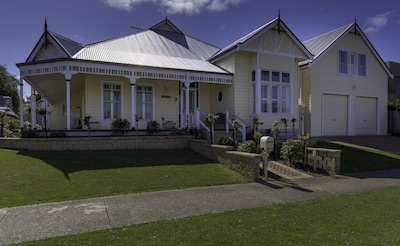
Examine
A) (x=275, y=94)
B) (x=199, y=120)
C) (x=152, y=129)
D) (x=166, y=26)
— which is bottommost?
(x=152, y=129)

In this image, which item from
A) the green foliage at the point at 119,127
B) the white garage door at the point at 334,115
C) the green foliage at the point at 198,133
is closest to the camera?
the green foliage at the point at 119,127

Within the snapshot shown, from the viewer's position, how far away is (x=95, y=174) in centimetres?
816

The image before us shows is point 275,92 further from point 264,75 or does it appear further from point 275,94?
point 264,75

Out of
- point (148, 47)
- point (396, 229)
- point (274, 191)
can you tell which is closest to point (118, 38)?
point (148, 47)

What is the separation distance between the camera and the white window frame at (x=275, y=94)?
606 inches

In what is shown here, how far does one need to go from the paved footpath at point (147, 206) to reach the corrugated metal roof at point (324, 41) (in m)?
12.2

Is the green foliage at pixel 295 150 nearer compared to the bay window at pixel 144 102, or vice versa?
the green foliage at pixel 295 150

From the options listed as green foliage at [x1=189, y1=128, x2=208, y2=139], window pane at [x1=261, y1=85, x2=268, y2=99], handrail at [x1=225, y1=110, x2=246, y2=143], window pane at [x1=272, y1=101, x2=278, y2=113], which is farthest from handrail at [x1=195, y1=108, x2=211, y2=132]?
window pane at [x1=272, y1=101, x2=278, y2=113]

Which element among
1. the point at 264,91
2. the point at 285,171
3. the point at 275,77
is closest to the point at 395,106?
the point at 275,77

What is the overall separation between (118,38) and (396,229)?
17088mm

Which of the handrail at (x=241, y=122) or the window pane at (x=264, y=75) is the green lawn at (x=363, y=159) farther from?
the window pane at (x=264, y=75)

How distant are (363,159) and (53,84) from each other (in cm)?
1582

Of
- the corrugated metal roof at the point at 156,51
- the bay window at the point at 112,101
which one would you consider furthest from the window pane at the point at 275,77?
the bay window at the point at 112,101

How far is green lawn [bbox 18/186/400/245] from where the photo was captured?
4113 mm
